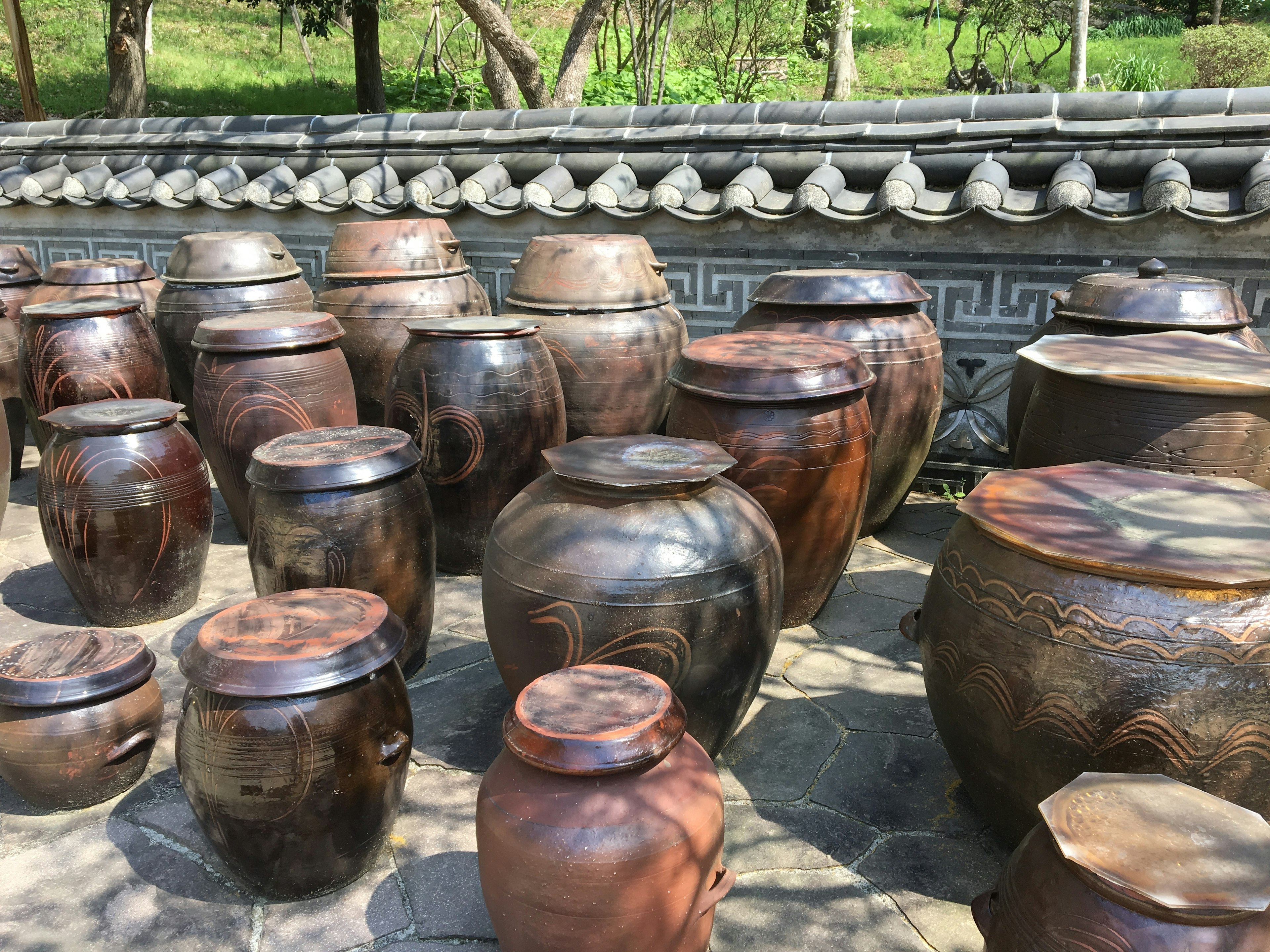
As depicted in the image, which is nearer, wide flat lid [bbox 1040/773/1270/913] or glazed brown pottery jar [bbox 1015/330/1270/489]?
wide flat lid [bbox 1040/773/1270/913]

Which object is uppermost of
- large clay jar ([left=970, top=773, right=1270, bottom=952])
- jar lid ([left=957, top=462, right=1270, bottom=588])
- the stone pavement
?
jar lid ([left=957, top=462, right=1270, bottom=588])

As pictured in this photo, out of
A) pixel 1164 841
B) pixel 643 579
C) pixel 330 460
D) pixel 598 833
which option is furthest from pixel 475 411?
pixel 1164 841

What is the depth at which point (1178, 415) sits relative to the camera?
324 centimetres

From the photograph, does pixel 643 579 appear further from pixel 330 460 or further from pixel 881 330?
pixel 881 330

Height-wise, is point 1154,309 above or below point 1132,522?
above

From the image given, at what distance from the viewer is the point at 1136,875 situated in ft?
5.90

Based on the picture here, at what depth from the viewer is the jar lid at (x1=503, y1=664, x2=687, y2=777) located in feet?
7.22

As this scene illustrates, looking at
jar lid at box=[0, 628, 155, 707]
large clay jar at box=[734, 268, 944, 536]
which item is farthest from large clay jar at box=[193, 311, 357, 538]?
large clay jar at box=[734, 268, 944, 536]

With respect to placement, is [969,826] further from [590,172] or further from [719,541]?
[590,172]

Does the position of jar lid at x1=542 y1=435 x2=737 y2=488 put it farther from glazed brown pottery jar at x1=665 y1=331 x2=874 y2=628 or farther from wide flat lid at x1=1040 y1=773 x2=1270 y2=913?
wide flat lid at x1=1040 y1=773 x2=1270 y2=913

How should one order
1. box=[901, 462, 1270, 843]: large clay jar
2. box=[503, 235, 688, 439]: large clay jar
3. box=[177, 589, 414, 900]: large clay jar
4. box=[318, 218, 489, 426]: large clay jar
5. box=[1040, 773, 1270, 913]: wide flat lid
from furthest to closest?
box=[318, 218, 489, 426]: large clay jar
box=[503, 235, 688, 439]: large clay jar
box=[177, 589, 414, 900]: large clay jar
box=[901, 462, 1270, 843]: large clay jar
box=[1040, 773, 1270, 913]: wide flat lid

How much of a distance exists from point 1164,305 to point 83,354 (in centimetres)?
572

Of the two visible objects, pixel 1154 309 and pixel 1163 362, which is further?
pixel 1154 309

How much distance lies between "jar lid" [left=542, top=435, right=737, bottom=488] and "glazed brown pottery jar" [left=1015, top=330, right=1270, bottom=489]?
1.28 metres
